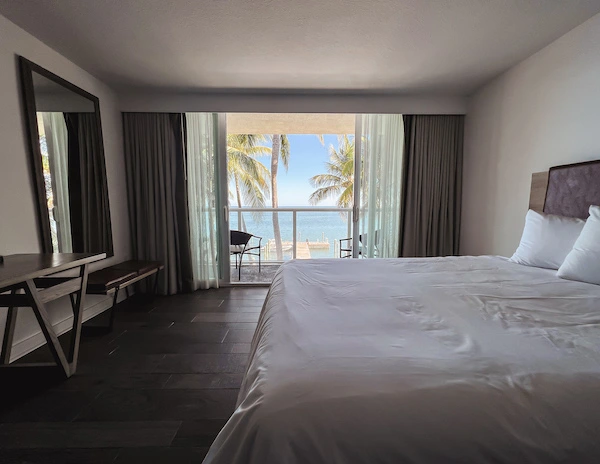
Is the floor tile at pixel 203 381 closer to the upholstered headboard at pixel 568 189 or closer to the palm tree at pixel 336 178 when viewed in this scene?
the upholstered headboard at pixel 568 189

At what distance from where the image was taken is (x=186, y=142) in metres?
3.58

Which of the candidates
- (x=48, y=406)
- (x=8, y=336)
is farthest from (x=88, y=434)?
(x=8, y=336)

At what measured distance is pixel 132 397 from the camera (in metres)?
1.70

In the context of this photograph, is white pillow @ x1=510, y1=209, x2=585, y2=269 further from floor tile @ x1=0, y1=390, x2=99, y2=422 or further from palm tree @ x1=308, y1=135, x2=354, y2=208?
Result: palm tree @ x1=308, y1=135, x2=354, y2=208

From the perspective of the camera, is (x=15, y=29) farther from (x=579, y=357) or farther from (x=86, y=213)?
(x=579, y=357)

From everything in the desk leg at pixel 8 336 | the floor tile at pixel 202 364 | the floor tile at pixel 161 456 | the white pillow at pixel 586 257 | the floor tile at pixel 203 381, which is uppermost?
the white pillow at pixel 586 257

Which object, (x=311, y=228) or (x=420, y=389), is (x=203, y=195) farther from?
(x=420, y=389)

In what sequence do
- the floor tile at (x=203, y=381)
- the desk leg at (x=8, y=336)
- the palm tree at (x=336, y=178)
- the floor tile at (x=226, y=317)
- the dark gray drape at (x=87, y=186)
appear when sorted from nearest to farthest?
the floor tile at (x=203, y=381) < the desk leg at (x=8, y=336) < the dark gray drape at (x=87, y=186) < the floor tile at (x=226, y=317) < the palm tree at (x=336, y=178)

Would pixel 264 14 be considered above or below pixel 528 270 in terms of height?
above

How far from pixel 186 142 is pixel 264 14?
2.03 meters

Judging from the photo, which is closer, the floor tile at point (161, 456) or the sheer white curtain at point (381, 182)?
the floor tile at point (161, 456)

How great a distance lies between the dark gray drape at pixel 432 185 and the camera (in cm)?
355

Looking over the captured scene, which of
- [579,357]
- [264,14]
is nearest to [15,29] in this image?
[264,14]

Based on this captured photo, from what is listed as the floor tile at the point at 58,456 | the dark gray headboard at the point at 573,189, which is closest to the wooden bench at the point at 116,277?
the floor tile at the point at 58,456
